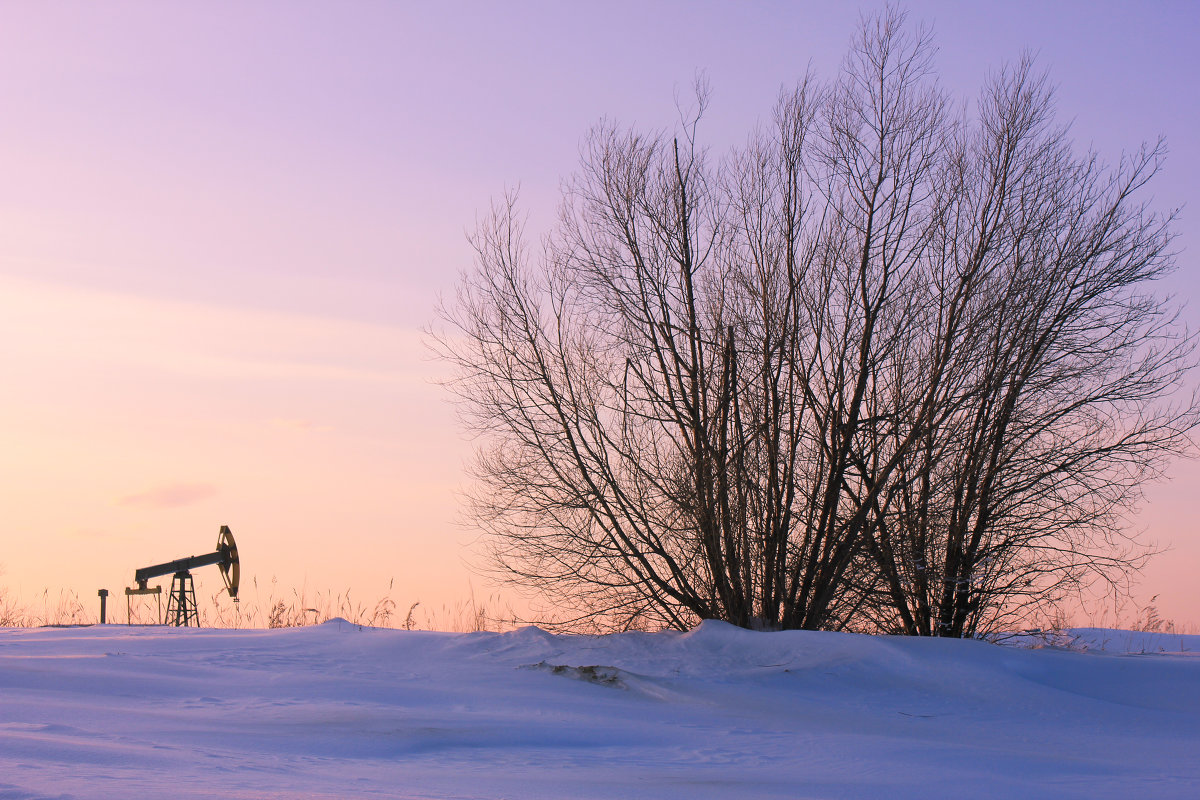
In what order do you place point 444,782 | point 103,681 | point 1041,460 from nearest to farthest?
point 444,782 → point 103,681 → point 1041,460

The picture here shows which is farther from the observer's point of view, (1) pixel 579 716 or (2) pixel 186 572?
(2) pixel 186 572

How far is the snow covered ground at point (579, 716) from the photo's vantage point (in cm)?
400

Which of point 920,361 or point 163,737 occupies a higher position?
point 920,361

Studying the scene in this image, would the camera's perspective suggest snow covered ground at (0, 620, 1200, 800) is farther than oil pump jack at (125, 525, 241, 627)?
No

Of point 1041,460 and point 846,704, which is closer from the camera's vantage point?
point 846,704

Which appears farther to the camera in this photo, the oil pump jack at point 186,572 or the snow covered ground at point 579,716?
the oil pump jack at point 186,572

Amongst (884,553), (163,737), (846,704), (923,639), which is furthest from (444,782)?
(884,553)

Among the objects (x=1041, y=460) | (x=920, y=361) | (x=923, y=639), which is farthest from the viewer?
(x=1041, y=460)

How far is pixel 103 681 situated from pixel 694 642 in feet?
16.0

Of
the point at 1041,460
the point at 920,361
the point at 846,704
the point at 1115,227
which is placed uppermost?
the point at 1115,227

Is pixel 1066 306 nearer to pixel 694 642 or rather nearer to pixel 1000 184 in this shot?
pixel 1000 184

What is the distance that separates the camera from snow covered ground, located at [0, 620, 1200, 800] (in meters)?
4.00

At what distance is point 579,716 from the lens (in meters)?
5.89

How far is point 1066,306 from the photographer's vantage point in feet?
39.6
